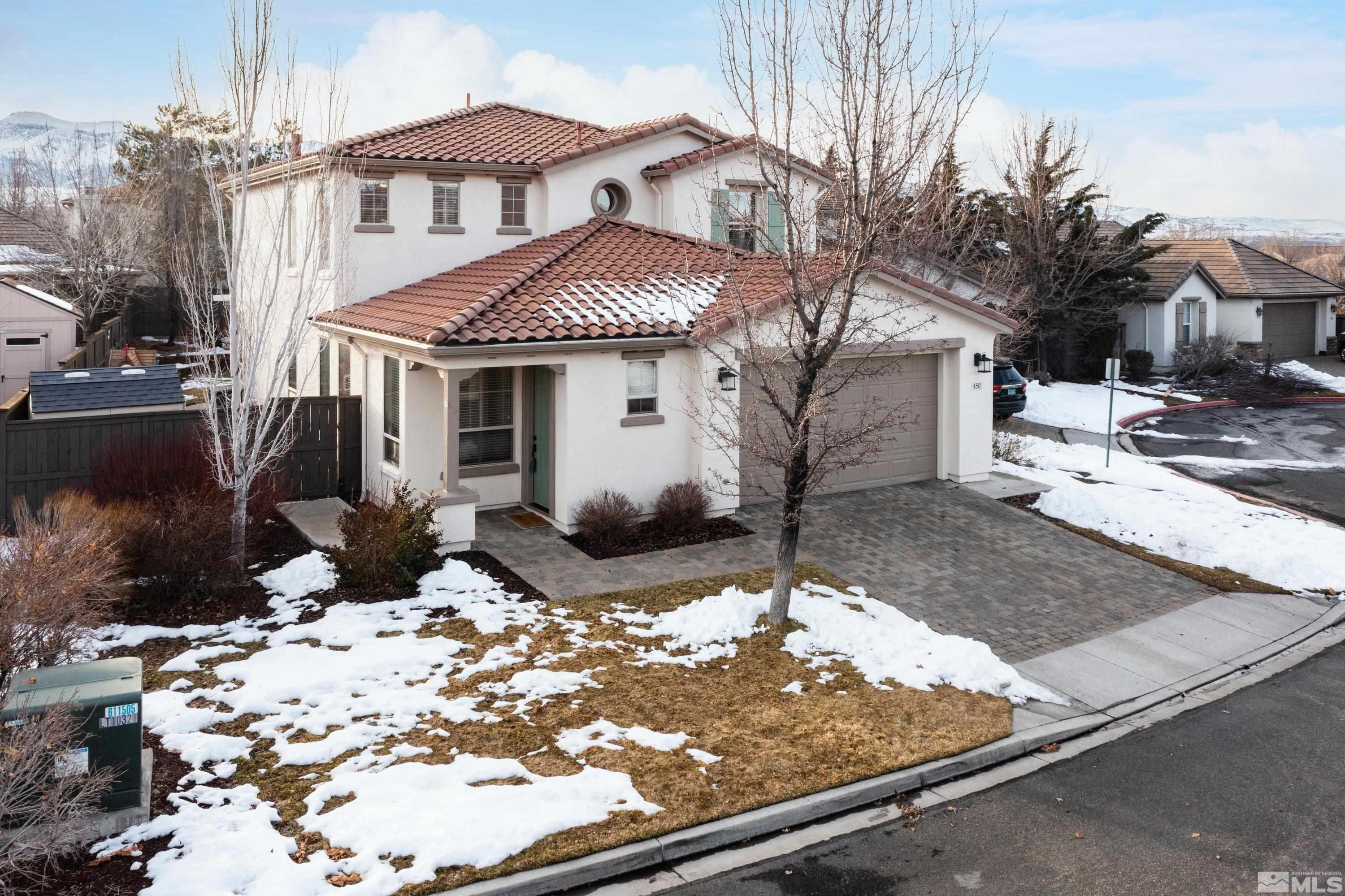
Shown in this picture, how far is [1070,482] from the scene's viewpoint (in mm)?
17953

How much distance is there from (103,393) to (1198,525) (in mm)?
16542

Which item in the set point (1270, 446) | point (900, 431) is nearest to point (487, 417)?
point (900, 431)

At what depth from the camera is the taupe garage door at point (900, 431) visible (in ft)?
54.4

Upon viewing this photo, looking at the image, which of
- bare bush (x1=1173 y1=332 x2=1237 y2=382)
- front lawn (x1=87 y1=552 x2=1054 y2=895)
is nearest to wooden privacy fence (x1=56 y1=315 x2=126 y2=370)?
front lawn (x1=87 y1=552 x2=1054 y2=895)

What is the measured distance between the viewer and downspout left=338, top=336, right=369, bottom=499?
1641 centimetres

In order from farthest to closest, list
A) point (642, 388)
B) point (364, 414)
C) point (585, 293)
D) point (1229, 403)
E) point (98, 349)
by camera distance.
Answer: point (1229, 403) → point (98, 349) → point (364, 414) → point (585, 293) → point (642, 388)

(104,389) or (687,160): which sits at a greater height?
(687,160)

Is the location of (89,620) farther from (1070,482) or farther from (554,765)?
(1070,482)

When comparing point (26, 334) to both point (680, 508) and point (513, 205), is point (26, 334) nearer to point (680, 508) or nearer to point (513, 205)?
point (513, 205)

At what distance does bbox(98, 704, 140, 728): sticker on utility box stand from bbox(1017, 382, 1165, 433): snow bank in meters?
24.9

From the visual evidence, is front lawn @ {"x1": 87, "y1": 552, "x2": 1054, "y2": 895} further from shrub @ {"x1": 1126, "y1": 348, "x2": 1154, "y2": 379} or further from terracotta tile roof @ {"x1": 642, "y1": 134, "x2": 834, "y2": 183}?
shrub @ {"x1": 1126, "y1": 348, "x2": 1154, "y2": 379}

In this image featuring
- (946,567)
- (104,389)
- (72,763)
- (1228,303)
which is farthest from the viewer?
(1228,303)

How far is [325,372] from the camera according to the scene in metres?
19.5

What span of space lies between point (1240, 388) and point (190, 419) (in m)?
32.9
